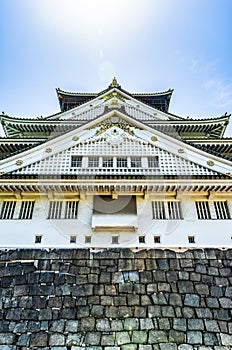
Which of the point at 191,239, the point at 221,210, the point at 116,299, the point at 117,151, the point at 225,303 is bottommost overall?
the point at 225,303

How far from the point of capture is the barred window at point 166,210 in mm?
10016

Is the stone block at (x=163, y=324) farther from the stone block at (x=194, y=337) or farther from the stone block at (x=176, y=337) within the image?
the stone block at (x=194, y=337)

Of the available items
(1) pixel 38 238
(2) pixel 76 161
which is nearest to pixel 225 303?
(1) pixel 38 238

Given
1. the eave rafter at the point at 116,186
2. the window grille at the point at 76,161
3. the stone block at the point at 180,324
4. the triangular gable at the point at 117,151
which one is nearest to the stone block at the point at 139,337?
the stone block at the point at 180,324

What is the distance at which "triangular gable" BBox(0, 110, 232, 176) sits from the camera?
1032 centimetres

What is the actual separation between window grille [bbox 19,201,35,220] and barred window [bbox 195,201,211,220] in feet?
19.9

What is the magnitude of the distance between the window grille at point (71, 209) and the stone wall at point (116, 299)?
6.85ft

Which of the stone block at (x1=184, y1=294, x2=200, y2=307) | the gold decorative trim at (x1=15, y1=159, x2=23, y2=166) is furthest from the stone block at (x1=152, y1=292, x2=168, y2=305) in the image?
the gold decorative trim at (x1=15, y1=159, x2=23, y2=166)

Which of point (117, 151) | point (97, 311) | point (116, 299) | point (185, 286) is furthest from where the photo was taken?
point (117, 151)

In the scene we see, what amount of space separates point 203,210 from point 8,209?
7112 mm

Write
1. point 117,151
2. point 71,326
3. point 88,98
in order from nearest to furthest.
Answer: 1. point 71,326
2. point 117,151
3. point 88,98

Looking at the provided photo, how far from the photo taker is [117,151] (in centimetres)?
1122

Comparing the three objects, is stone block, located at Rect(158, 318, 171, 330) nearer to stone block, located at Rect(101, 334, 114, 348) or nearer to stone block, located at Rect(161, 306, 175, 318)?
stone block, located at Rect(161, 306, 175, 318)

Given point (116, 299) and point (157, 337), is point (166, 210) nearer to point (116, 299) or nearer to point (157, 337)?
point (116, 299)
